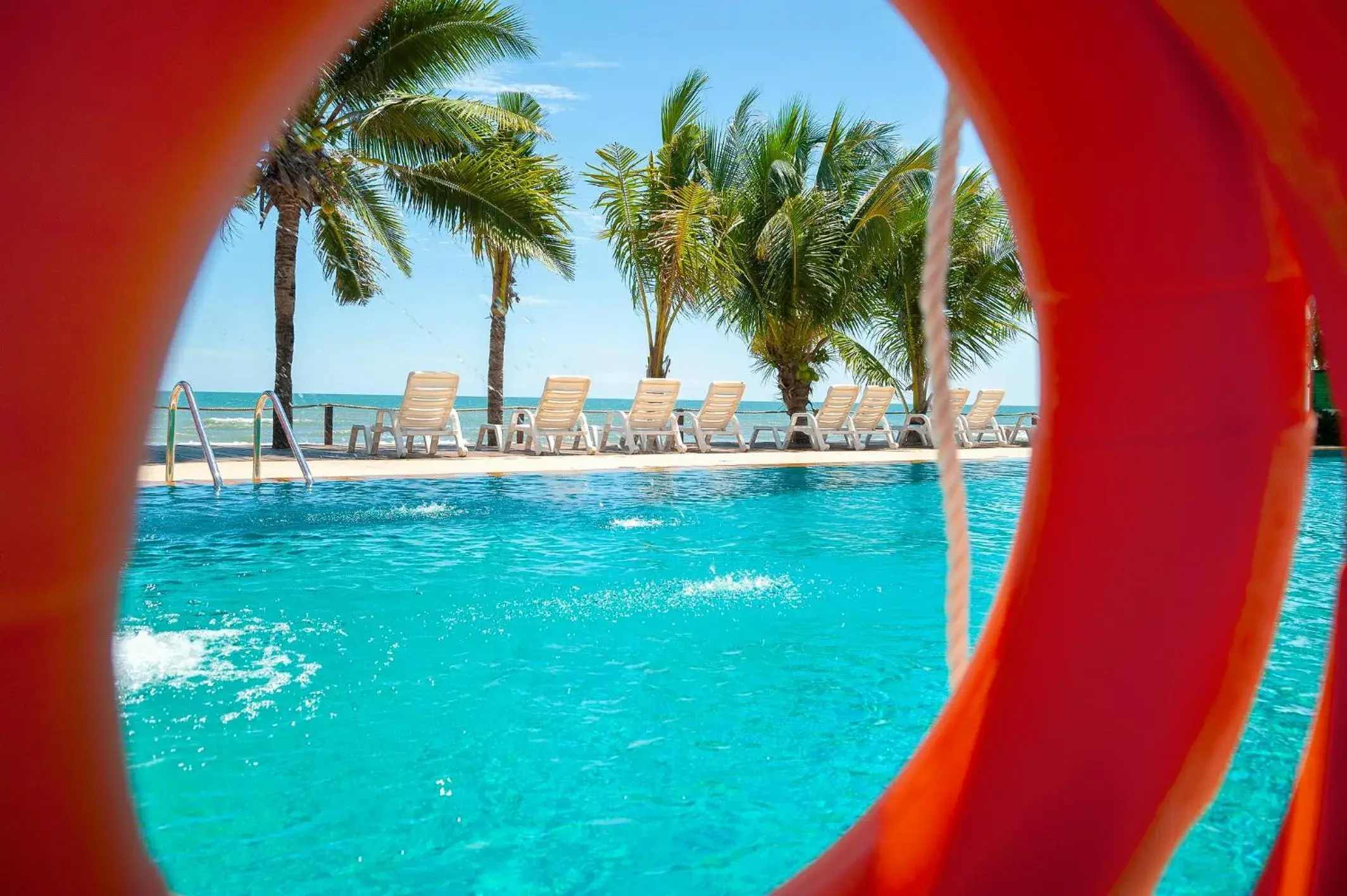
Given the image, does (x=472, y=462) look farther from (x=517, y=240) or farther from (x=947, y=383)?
(x=947, y=383)

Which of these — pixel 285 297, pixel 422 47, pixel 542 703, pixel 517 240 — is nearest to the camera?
pixel 542 703

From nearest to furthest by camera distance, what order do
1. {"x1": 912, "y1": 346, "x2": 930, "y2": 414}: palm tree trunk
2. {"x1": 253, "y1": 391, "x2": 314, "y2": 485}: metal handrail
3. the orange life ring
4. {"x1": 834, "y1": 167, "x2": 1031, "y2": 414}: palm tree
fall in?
1. the orange life ring
2. {"x1": 253, "y1": 391, "x2": 314, "y2": 485}: metal handrail
3. {"x1": 834, "y1": 167, "x2": 1031, "y2": 414}: palm tree
4. {"x1": 912, "y1": 346, "x2": 930, "y2": 414}: palm tree trunk

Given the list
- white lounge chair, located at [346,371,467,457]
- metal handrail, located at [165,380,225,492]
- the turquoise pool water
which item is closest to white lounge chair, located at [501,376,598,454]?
white lounge chair, located at [346,371,467,457]

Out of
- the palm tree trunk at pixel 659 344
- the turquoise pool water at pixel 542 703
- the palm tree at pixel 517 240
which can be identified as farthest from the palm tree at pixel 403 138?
the turquoise pool water at pixel 542 703

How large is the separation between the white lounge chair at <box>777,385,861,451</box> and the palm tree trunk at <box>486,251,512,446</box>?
431 centimetres

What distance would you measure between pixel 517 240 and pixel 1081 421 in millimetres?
11834

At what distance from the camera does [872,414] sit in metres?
14.4

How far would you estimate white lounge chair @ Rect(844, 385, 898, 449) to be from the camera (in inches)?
560

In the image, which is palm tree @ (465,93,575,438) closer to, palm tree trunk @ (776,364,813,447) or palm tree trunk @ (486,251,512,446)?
palm tree trunk @ (486,251,512,446)

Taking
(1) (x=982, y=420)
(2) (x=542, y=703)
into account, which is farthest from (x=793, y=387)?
(2) (x=542, y=703)

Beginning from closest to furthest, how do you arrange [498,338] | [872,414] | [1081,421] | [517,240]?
[1081,421]
[517,240]
[498,338]
[872,414]

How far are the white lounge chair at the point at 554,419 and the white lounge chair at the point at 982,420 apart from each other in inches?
258

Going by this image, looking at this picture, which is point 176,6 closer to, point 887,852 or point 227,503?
point 887,852

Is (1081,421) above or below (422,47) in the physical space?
below
